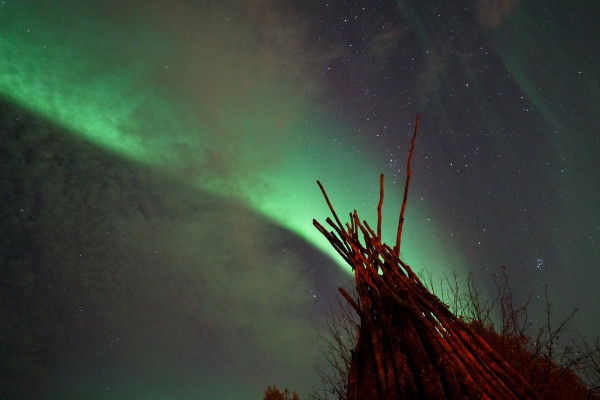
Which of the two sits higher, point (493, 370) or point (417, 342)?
point (417, 342)

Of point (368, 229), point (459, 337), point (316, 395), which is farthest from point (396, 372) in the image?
point (316, 395)

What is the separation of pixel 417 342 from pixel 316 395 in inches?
311

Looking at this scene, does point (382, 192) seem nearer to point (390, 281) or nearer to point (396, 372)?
point (390, 281)

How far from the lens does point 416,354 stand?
79.4 inches

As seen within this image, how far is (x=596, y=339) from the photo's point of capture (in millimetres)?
6066

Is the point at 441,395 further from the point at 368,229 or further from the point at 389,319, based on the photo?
the point at 368,229

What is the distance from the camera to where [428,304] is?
7.80ft

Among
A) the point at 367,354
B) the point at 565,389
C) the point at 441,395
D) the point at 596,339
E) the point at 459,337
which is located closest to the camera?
the point at 441,395

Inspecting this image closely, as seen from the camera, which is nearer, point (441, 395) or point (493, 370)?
point (441, 395)

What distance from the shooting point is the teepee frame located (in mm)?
1874

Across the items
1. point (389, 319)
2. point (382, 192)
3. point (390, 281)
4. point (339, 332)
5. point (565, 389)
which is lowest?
point (565, 389)

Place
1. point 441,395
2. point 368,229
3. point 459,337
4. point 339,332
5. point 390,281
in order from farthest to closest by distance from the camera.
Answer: point 339,332 → point 368,229 → point 390,281 → point 459,337 → point 441,395

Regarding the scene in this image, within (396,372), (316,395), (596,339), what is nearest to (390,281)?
(396,372)

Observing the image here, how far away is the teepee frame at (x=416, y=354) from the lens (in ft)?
6.15
